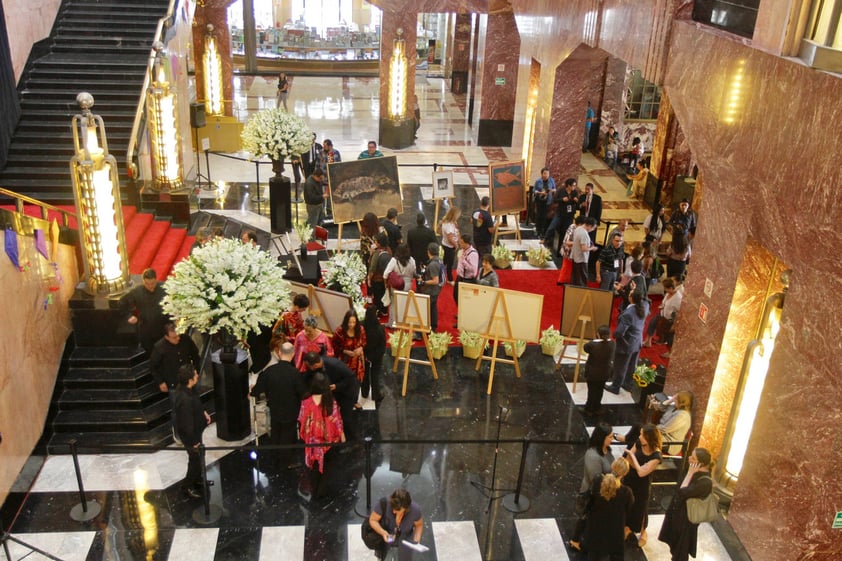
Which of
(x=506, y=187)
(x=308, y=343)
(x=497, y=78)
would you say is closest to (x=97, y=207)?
(x=308, y=343)

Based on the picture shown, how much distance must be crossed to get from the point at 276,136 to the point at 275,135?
1.3 inches

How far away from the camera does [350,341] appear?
8.02 metres

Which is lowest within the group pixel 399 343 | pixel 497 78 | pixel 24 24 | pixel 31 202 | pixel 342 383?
pixel 399 343

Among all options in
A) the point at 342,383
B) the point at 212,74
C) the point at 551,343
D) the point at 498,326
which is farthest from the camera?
the point at 212,74

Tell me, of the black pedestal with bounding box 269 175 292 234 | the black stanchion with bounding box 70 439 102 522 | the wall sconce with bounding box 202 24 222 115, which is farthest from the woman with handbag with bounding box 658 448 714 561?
the wall sconce with bounding box 202 24 222 115

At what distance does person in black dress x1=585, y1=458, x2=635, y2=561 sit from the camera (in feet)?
18.9

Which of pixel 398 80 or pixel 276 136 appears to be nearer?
pixel 276 136

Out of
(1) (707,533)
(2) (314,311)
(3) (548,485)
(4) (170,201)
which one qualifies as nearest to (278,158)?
(4) (170,201)

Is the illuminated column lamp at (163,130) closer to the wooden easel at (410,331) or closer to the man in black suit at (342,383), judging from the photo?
the wooden easel at (410,331)

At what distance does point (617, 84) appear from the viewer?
19.7 m

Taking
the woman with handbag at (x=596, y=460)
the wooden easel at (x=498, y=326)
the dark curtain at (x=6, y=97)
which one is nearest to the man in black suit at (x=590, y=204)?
the wooden easel at (x=498, y=326)

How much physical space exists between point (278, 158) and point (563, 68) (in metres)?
5.20

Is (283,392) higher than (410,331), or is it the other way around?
(283,392)

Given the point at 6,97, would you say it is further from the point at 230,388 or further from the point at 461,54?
the point at 461,54
